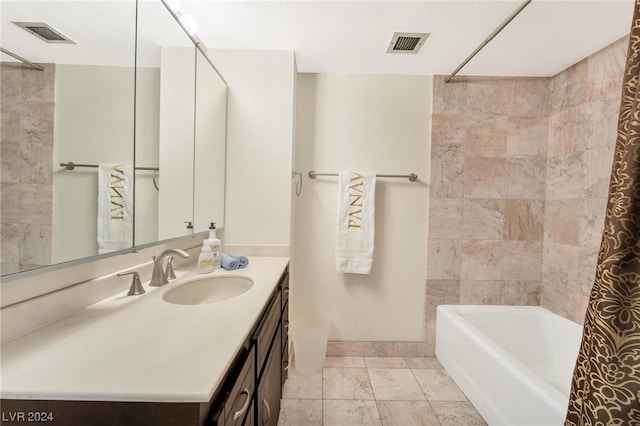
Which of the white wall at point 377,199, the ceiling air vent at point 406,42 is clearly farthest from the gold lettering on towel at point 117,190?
the ceiling air vent at point 406,42

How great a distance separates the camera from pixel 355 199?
2.12 metres

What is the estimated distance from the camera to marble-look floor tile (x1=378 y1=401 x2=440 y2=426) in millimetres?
1567

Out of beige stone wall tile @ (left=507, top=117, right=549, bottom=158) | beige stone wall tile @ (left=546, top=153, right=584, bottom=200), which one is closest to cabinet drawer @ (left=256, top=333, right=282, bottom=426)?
beige stone wall tile @ (left=546, top=153, right=584, bottom=200)

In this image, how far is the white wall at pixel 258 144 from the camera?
1.85m

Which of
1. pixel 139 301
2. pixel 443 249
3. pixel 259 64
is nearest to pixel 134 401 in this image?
pixel 139 301

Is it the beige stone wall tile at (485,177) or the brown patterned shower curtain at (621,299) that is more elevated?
the beige stone wall tile at (485,177)

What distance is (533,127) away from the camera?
2172mm

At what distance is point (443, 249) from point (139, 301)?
2.10 m

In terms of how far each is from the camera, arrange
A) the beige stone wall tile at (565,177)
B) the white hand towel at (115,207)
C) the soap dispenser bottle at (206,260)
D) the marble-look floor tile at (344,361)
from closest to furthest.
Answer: the white hand towel at (115,207), the soap dispenser bottle at (206,260), the beige stone wall tile at (565,177), the marble-look floor tile at (344,361)

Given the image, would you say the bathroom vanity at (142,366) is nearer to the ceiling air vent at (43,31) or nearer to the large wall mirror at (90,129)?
→ the large wall mirror at (90,129)

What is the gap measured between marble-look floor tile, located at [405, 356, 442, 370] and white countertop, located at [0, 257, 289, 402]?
178cm

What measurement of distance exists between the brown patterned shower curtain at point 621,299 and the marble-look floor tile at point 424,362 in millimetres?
1621

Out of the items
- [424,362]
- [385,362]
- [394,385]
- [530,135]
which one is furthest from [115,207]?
[530,135]

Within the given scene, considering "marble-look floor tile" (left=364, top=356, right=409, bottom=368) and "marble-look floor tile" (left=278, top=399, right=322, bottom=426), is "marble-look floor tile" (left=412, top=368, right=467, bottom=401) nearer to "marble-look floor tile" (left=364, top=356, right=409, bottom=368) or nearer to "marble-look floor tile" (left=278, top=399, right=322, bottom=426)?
"marble-look floor tile" (left=364, top=356, right=409, bottom=368)
